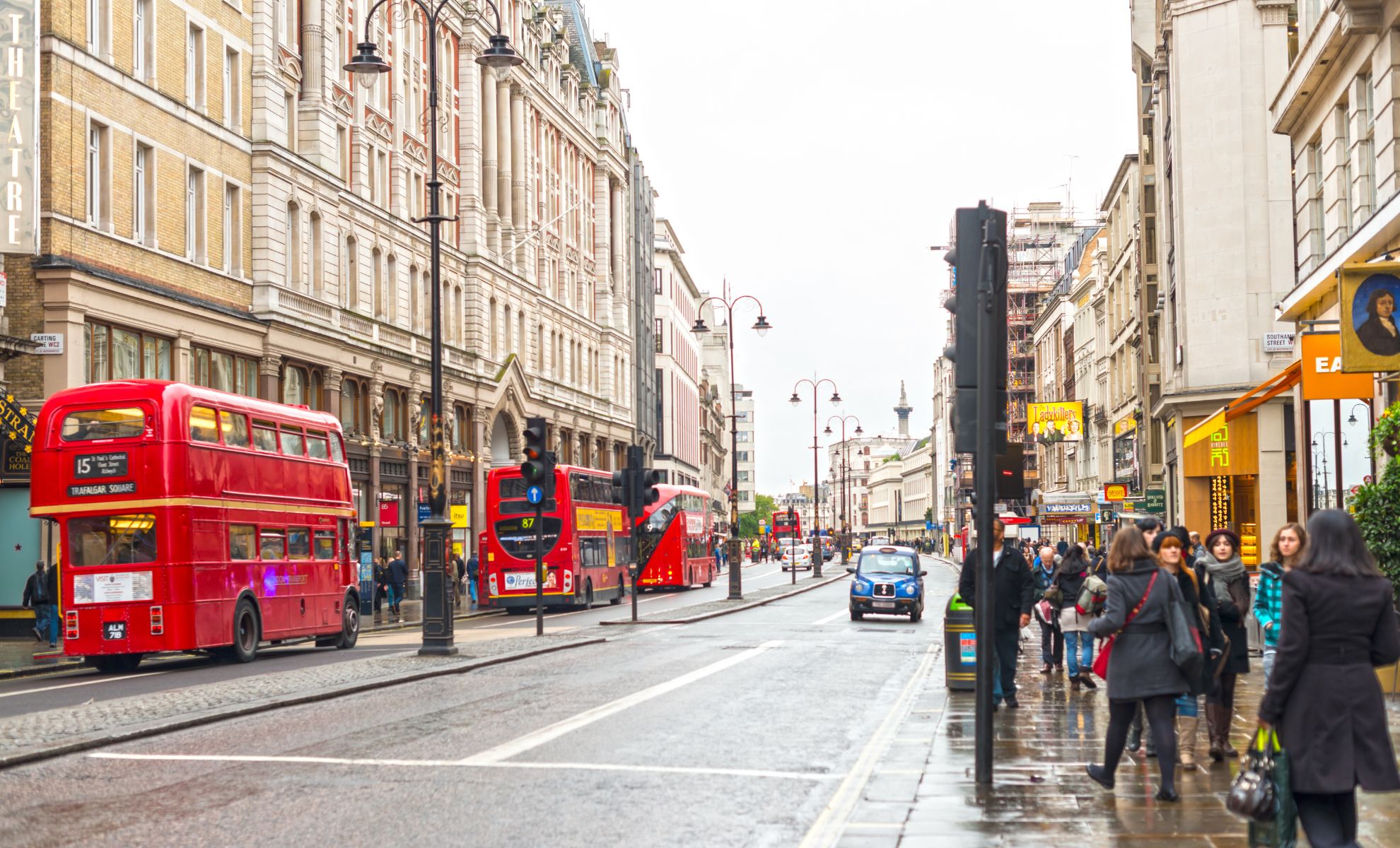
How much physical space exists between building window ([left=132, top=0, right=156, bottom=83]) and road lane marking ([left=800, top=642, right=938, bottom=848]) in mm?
25950

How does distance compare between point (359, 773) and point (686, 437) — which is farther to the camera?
point (686, 437)

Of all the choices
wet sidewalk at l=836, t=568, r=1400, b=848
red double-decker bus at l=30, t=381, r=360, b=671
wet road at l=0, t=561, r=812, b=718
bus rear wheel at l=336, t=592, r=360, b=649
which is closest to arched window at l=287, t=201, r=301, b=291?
wet road at l=0, t=561, r=812, b=718

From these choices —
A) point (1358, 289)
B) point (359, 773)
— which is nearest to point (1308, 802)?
point (359, 773)

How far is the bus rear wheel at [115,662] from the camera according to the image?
23.8m

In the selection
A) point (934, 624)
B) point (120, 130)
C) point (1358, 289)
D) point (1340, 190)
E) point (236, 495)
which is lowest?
point (934, 624)

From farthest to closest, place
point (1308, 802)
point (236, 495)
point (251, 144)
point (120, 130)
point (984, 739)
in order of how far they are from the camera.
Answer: point (251, 144)
point (120, 130)
point (236, 495)
point (984, 739)
point (1308, 802)

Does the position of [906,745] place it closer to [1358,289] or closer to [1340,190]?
[1358,289]

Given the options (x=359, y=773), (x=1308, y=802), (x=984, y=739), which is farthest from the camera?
(x=359, y=773)

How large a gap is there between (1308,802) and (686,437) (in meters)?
112

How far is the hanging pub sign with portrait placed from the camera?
16.4 meters

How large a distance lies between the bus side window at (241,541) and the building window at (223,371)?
13.7 metres

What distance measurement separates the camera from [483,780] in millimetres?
10562

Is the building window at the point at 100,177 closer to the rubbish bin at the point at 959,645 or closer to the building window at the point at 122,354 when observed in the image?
the building window at the point at 122,354

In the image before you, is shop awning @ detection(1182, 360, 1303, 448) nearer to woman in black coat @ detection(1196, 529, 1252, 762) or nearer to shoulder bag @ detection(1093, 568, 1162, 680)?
woman in black coat @ detection(1196, 529, 1252, 762)
